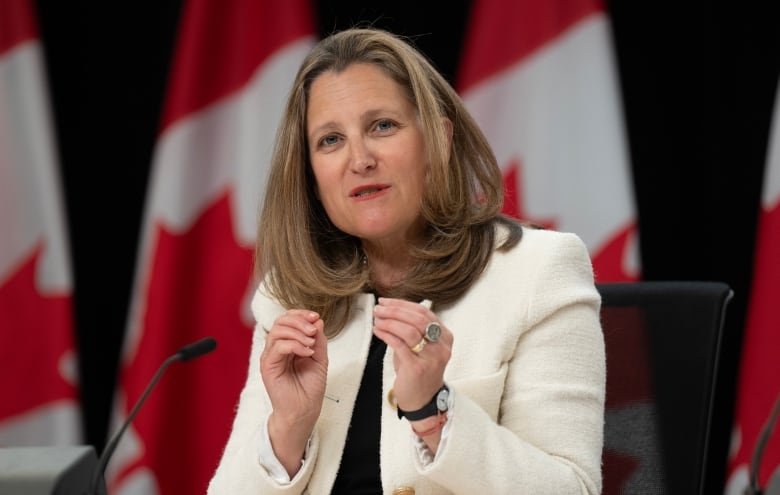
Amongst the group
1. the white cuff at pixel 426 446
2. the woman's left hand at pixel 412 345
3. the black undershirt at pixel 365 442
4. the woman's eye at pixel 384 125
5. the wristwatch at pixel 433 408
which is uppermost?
the woman's eye at pixel 384 125

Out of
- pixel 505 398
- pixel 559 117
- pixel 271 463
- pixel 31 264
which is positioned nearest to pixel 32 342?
pixel 31 264

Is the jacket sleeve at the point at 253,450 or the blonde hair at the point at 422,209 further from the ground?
the blonde hair at the point at 422,209

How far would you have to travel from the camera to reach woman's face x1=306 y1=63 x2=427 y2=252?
2.06 m

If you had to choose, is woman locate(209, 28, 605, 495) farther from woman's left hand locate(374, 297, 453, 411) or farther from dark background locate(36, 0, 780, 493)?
dark background locate(36, 0, 780, 493)

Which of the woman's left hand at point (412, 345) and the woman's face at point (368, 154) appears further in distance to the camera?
the woman's face at point (368, 154)

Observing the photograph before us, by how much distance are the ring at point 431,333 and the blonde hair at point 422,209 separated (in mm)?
401

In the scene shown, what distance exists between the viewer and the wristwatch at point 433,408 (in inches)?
66.4

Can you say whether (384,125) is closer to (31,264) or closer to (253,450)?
(253,450)

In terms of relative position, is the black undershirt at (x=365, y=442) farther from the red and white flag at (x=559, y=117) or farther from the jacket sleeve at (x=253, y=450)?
the red and white flag at (x=559, y=117)

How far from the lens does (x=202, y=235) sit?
3.62m

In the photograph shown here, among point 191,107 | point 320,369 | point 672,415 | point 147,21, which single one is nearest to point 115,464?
point 191,107

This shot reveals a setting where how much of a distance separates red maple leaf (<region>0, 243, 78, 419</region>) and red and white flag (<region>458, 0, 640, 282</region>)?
4.88ft

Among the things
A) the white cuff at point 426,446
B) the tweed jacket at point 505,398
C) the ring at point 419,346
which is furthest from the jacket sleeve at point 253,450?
the ring at point 419,346

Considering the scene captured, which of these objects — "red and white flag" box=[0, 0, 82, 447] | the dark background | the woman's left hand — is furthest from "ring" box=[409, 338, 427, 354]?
"red and white flag" box=[0, 0, 82, 447]
